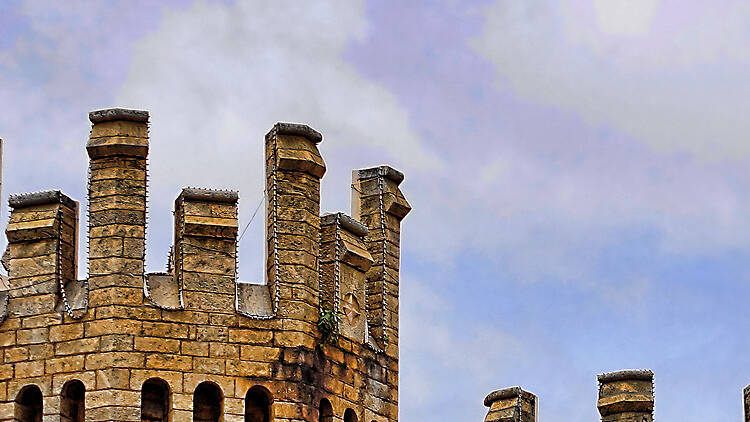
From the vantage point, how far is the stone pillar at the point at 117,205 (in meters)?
29.3

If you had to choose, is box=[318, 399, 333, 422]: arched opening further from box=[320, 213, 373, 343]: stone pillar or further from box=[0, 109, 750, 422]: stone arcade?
box=[320, 213, 373, 343]: stone pillar

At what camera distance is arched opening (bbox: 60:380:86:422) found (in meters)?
28.9

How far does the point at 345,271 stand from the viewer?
3108cm

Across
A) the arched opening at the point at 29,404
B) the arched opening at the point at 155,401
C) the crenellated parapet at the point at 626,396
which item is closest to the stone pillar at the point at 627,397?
the crenellated parapet at the point at 626,396

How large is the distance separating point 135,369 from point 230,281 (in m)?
1.86

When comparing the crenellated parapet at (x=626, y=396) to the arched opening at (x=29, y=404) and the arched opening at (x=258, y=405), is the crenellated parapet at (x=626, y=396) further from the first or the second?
the arched opening at (x=29, y=404)

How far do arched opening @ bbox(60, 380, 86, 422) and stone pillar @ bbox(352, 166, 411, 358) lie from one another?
4.61 meters

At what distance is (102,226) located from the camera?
29562 millimetres

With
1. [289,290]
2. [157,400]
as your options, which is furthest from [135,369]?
[289,290]

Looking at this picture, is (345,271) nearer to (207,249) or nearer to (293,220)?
(293,220)

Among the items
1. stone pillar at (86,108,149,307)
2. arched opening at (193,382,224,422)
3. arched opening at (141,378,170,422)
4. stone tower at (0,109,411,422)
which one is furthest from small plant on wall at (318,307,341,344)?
stone pillar at (86,108,149,307)

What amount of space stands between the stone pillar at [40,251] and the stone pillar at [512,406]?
693 centimetres

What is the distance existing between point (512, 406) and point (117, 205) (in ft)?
23.1

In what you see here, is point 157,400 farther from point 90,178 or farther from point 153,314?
point 90,178
